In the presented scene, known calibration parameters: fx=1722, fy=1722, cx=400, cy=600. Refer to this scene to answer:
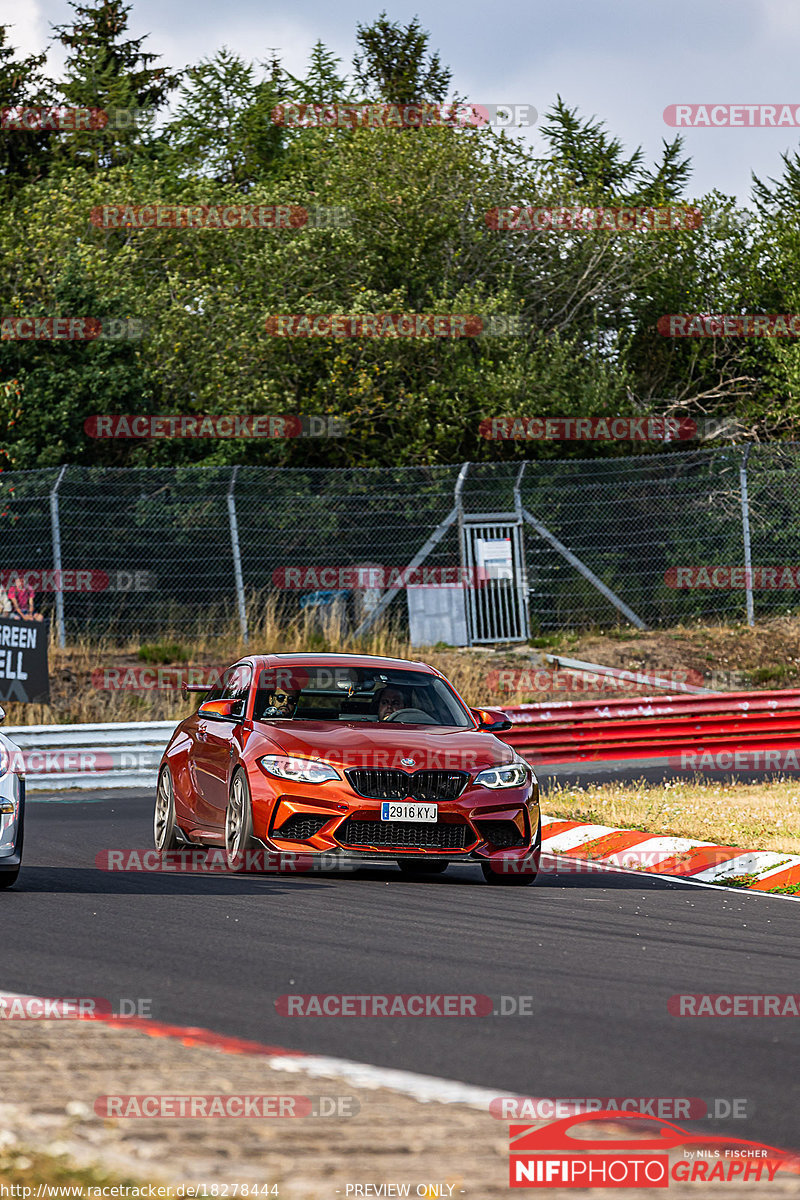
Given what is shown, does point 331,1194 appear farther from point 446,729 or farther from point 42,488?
point 42,488

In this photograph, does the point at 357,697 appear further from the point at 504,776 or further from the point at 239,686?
the point at 504,776

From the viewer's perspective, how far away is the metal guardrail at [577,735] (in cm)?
1962

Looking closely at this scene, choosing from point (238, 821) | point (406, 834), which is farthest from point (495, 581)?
point (406, 834)

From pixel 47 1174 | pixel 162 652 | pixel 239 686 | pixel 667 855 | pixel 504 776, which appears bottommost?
pixel 667 855

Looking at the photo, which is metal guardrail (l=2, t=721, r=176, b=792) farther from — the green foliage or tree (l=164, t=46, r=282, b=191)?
tree (l=164, t=46, r=282, b=191)

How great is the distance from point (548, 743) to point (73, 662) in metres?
6.90

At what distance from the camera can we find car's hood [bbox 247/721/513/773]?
11086 millimetres

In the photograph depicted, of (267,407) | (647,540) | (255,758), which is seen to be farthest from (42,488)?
(255,758)

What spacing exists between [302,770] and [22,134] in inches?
1827

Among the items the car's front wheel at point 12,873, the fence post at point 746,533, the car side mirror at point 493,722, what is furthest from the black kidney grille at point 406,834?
the fence post at point 746,533

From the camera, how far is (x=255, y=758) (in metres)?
11.2

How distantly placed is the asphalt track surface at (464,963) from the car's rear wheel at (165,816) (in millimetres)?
694

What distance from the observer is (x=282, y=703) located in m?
12.1

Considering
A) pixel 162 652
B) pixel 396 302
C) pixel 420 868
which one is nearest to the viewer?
pixel 420 868
